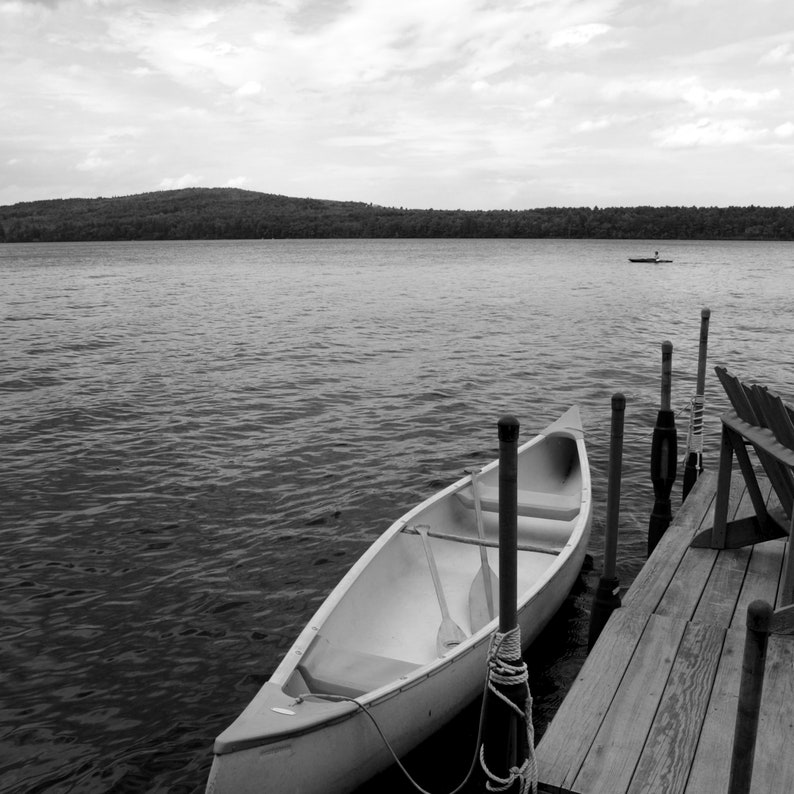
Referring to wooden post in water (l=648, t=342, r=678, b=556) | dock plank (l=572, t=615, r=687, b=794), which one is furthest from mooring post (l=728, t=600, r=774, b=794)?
wooden post in water (l=648, t=342, r=678, b=556)

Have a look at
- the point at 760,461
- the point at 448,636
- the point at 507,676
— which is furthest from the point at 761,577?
the point at 507,676

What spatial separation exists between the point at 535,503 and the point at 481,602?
213 cm

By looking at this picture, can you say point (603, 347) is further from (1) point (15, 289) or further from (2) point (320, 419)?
(1) point (15, 289)

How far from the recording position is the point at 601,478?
13.0 meters

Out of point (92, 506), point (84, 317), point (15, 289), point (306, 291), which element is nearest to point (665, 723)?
point (92, 506)

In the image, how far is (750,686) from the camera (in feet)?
10.9

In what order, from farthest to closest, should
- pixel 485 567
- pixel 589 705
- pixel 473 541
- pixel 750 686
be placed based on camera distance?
A: pixel 473 541
pixel 485 567
pixel 589 705
pixel 750 686

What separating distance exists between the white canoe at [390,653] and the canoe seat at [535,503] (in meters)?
0.01

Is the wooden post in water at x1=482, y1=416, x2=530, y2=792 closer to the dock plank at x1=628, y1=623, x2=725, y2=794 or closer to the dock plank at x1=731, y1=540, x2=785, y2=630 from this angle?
the dock plank at x1=628, y1=623, x2=725, y2=794

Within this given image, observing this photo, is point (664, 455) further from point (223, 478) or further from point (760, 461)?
point (223, 478)

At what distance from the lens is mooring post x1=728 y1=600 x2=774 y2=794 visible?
10.6ft

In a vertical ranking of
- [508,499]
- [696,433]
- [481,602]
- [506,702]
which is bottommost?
[481,602]

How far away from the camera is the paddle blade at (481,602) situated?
7.13 m

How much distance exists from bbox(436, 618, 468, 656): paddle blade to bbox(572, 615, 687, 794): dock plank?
1.60 m
